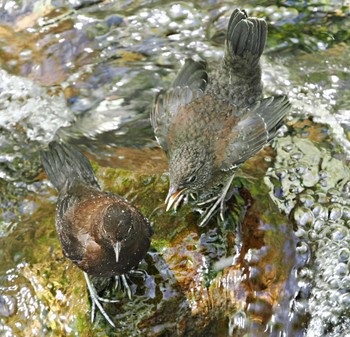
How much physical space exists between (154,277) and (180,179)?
0.77 metres

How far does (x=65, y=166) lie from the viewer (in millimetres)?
5434

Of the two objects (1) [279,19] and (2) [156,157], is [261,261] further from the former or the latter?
(1) [279,19]

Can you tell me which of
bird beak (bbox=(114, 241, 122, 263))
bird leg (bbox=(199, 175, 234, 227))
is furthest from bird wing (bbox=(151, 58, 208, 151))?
bird beak (bbox=(114, 241, 122, 263))

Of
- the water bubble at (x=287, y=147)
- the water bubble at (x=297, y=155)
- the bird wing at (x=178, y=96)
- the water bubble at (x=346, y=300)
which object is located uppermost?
the bird wing at (x=178, y=96)

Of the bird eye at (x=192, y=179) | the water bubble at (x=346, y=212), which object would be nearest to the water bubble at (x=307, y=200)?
the water bubble at (x=346, y=212)

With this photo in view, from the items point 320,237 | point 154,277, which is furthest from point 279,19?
point 154,277

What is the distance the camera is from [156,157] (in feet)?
20.8

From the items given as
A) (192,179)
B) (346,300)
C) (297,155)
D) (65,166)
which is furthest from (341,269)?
(65,166)

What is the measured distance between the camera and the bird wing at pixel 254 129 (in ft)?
16.7

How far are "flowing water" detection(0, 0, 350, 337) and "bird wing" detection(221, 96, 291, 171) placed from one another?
1.31 feet

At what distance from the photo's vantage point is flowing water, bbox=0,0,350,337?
4.76m

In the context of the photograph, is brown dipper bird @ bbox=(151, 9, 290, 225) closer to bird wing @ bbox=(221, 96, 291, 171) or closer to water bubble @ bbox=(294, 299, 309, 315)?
bird wing @ bbox=(221, 96, 291, 171)

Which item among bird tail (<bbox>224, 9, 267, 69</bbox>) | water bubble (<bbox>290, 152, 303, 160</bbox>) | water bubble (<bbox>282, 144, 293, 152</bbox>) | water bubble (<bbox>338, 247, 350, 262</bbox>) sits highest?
bird tail (<bbox>224, 9, 267, 69</bbox>)

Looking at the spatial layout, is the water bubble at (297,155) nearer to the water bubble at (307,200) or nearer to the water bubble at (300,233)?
the water bubble at (307,200)
